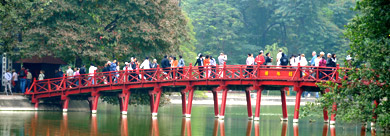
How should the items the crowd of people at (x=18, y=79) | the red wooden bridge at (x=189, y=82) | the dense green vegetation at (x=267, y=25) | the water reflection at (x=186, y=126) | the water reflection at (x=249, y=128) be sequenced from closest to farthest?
the water reflection at (x=186, y=126) → the water reflection at (x=249, y=128) → the red wooden bridge at (x=189, y=82) → the crowd of people at (x=18, y=79) → the dense green vegetation at (x=267, y=25)

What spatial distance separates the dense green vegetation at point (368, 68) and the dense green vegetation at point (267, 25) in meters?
64.6

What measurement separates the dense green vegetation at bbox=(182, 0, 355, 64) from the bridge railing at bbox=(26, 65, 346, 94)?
5050cm

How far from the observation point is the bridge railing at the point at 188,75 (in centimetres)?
3794

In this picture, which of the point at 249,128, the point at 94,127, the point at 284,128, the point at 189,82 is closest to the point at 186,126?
the point at 249,128

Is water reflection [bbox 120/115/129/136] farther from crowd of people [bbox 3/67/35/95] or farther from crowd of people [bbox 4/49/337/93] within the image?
crowd of people [bbox 3/67/35/95]

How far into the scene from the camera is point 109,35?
46938 millimetres

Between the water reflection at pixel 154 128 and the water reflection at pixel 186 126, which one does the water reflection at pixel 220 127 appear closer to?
the water reflection at pixel 186 126

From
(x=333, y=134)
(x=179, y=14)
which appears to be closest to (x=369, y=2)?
(x=333, y=134)

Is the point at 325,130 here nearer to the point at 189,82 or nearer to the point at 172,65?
Answer: the point at 189,82

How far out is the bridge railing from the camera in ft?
124

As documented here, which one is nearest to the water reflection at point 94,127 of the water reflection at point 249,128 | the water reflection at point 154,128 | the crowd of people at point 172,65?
the water reflection at point 154,128

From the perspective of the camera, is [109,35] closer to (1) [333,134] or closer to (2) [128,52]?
(2) [128,52]

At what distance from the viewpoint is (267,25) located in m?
100

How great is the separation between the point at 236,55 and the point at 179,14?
46558mm
